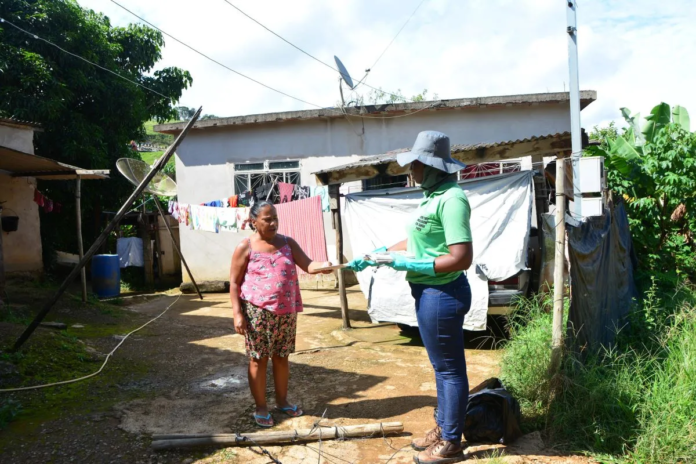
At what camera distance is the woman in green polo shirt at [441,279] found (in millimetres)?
2939

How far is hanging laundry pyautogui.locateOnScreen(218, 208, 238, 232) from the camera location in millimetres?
10359

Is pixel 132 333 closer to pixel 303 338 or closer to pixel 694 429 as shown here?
pixel 303 338

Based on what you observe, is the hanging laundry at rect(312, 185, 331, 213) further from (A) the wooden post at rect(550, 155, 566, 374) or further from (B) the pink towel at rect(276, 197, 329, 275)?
(A) the wooden post at rect(550, 155, 566, 374)

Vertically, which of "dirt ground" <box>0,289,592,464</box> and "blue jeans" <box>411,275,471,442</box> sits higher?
"blue jeans" <box>411,275,471,442</box>

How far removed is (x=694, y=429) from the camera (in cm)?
305

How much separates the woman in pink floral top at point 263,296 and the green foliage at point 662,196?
5414mm

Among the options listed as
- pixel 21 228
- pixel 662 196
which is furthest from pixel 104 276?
pixel 662 196

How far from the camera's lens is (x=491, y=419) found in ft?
11.1

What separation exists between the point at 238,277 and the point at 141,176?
6.45 metres

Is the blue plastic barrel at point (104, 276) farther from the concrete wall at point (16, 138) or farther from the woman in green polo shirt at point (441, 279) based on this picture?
the woman in green polo shirt at point (441, 279)

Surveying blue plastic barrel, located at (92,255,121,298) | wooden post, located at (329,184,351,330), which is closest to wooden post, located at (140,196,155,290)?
blue plastic barrel, located at (92,255,121,298)

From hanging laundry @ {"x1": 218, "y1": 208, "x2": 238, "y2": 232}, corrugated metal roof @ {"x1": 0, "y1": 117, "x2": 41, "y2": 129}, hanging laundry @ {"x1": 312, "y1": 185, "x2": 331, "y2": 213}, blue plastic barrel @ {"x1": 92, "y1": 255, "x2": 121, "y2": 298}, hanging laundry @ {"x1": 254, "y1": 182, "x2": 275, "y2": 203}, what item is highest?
corrugated metal roof @ {"x1": 0, "y1": 117, "x2": 41, "y2": 129}

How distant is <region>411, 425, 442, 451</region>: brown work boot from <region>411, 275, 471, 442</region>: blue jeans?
18cm

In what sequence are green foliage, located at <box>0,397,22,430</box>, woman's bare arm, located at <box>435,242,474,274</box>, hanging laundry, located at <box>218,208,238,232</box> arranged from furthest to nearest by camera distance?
1. hanging laundry, located at <box>218,208,238,232</box>
2. green foliage, located at <box>0,397,22,430</box>
3. woman's bare arm, located at <box>435,242,474,274</box>
